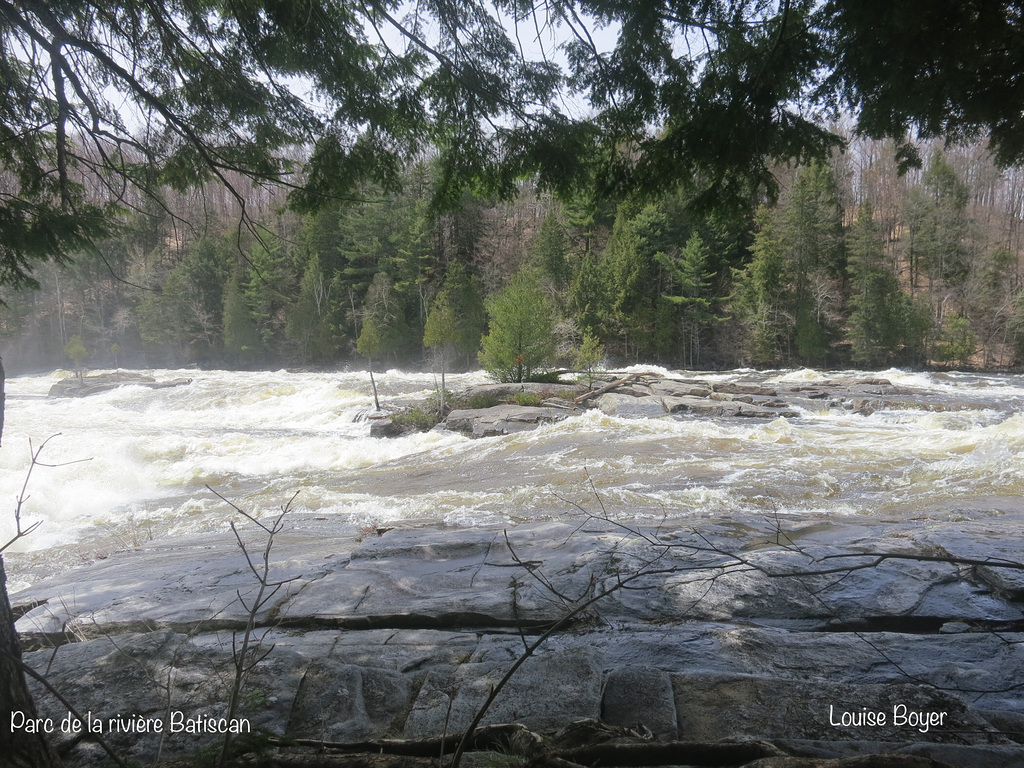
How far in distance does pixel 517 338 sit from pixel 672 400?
6587 millimetres

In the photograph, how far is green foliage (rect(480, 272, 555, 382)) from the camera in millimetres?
21859

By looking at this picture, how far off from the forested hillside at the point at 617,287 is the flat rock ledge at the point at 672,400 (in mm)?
3799

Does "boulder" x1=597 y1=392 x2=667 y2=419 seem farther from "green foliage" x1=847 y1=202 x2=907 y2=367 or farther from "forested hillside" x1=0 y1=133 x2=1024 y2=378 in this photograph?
"green foliage" x1=847 y1=202 x2=907 y2=367

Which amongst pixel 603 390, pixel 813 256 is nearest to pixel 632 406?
pixel 603 390

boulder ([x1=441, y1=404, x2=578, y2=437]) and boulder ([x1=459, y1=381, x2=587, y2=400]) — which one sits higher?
boulder ([x1=459, y1=381, x2=587, y2=400])

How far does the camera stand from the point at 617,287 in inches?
1391

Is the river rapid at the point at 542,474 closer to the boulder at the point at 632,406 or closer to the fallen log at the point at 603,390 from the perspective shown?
the boulder at the point at 632,406

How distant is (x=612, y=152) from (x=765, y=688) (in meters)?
3.23

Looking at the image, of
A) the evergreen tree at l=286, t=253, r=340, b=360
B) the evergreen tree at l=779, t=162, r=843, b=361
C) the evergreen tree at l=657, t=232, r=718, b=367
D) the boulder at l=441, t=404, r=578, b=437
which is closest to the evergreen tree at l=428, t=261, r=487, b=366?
the evergreen tree at l=286, t=253, r=340, b=360

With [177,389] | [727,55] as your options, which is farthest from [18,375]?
[727,55]

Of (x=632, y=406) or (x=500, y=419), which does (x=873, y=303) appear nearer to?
(x=632, y=406)

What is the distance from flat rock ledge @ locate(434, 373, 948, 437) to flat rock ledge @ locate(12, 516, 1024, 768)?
11009 millimetres

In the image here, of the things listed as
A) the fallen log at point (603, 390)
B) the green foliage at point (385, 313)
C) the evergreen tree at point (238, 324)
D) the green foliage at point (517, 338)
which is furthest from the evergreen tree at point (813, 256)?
the evergreen tree at point (238, 324)

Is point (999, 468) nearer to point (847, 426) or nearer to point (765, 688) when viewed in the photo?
Answer: point (847, 426)
